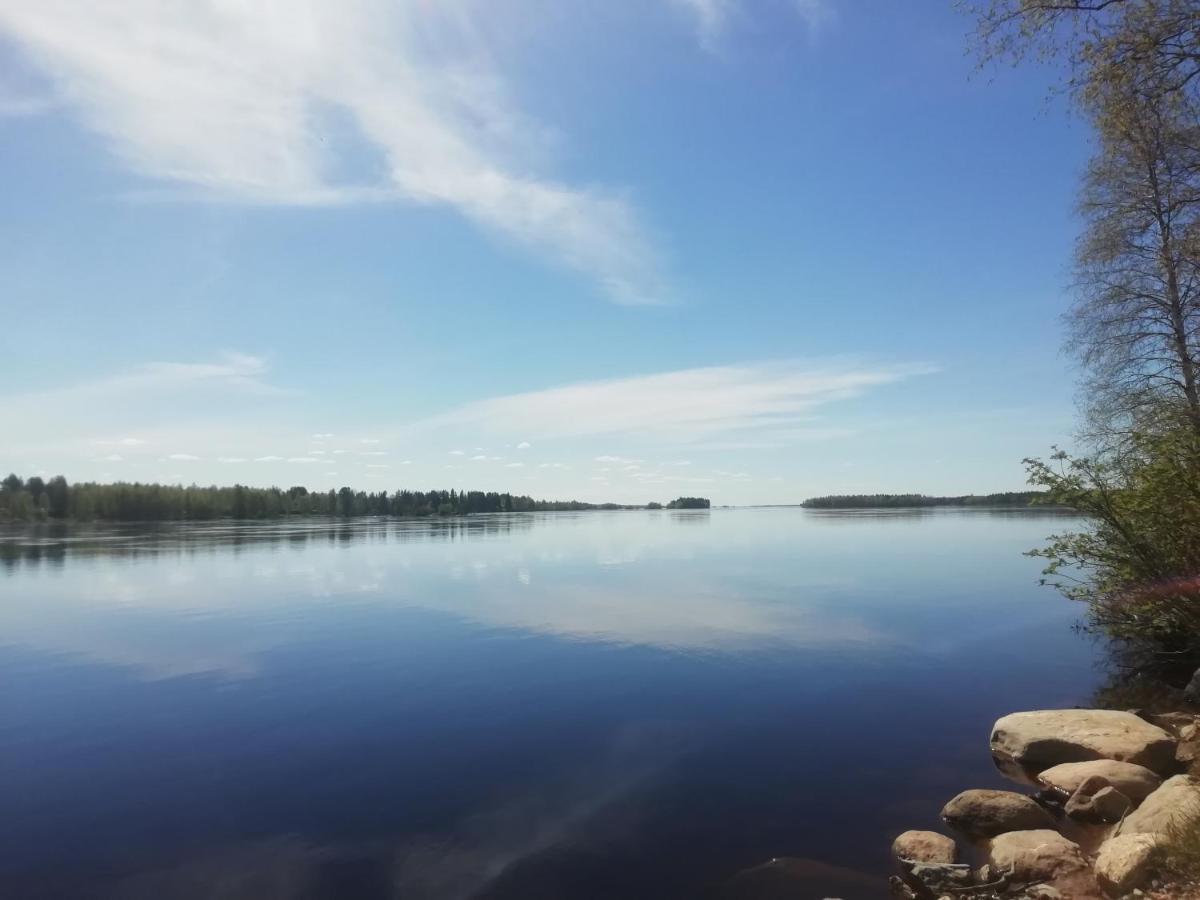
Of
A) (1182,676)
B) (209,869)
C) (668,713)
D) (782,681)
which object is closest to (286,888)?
(209,869)

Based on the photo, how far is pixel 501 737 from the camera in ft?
48.2

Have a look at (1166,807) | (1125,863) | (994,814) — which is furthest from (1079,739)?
(1125,863)

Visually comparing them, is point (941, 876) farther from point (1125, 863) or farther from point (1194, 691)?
point (1194, 691)

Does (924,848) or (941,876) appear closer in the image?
(941,876)

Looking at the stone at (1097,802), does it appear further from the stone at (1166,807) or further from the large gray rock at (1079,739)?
the large gray rock at (1079,739)

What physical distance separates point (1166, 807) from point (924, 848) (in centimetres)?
283

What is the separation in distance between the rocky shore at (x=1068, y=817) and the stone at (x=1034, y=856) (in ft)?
0.04

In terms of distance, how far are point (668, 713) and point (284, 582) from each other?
111 feet

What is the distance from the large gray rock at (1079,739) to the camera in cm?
1152

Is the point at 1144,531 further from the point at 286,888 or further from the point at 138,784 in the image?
the point at 138,784

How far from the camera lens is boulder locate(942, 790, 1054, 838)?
31.8 feet

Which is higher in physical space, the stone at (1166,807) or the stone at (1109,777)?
the stone at (1166,807)

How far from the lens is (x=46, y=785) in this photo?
12523mm

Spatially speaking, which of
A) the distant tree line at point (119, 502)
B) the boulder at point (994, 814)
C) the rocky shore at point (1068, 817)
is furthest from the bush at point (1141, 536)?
the distant tree line at point (119, 502)
